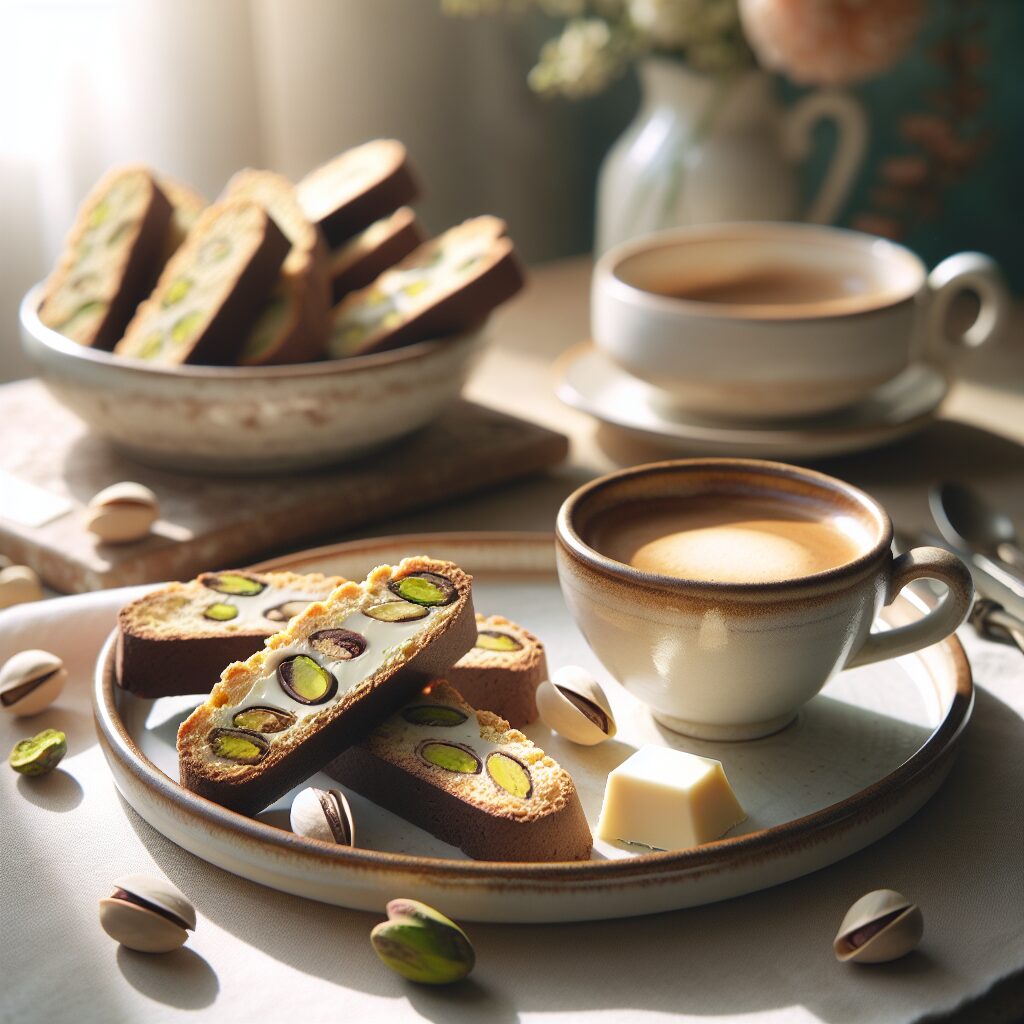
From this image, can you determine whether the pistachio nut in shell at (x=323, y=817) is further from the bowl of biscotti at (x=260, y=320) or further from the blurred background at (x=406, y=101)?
the blurred background at (x=406, y=101)

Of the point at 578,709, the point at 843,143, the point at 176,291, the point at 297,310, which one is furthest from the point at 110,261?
the point at 843,143

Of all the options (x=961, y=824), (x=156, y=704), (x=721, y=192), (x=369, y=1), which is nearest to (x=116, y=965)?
(x=156, y=704)

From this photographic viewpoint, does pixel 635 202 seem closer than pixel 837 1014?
No

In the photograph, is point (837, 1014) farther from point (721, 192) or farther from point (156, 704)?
point (721, 192)

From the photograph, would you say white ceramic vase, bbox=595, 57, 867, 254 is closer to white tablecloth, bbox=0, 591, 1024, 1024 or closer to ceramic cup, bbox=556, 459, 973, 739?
ceramic cup, bbox=556, 459, 973, 739

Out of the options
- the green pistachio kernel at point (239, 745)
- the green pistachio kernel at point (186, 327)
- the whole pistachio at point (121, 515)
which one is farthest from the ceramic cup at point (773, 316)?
the green pistachio kernel at point (239, 745)

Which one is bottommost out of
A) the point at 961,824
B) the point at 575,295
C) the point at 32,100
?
the point at 575,295

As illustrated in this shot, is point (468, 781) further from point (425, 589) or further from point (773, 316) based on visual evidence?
point (773, 316)
